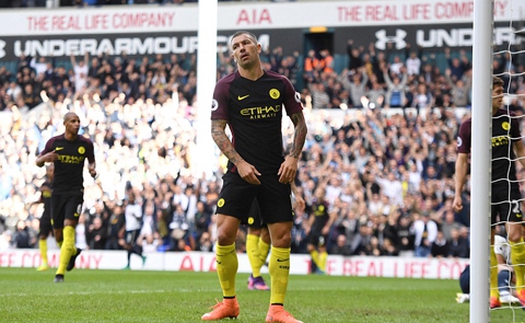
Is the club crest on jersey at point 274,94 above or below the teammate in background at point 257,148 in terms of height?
above

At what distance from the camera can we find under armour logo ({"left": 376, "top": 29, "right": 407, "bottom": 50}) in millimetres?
28769

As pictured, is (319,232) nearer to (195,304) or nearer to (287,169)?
(195,304)

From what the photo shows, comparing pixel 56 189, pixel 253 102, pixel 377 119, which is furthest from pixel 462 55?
pixel 253 102

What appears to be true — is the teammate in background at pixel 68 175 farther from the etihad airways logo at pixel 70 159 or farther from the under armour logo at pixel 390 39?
the under armour logo at pixel 390 39

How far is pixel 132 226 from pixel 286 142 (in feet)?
14.3

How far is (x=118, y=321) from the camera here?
7.55m

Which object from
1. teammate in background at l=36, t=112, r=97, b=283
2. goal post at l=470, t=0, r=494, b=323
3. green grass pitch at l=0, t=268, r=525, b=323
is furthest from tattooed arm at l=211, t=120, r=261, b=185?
teammate in background at l=36, t=112, r=97, b=283

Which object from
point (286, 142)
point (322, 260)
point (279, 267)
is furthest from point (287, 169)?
point (286, 142)

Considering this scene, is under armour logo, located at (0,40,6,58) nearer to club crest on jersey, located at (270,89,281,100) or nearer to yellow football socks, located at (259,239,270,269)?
yellow football socks, located at (259,239,270,269)

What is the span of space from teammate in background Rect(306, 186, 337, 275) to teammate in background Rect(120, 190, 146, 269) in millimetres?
4179

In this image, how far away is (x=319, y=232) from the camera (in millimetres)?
22375

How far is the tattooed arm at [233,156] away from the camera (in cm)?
767

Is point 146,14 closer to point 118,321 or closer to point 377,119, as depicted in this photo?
point 377,119

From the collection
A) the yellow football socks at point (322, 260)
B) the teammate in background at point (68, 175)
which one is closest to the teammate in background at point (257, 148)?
the teammate in background at point (68, 175)
